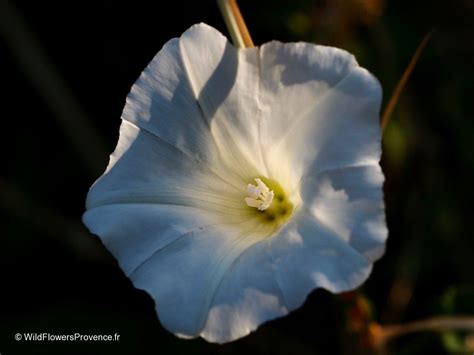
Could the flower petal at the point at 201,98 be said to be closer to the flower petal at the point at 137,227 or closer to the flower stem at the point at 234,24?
the flower stem at the point at 234,24

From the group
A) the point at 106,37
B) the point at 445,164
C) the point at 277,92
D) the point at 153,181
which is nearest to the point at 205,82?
the point at 277,92

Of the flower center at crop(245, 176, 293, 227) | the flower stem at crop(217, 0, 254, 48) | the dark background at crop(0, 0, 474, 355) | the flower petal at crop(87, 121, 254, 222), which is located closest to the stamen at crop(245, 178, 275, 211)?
the flower center at crop(245, 176, 293, 227)

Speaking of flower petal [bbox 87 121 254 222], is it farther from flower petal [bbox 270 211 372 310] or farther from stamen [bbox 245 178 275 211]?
flower petal [bbox 270 211 372 310]

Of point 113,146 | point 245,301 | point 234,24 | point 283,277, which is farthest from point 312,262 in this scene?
point 113,146

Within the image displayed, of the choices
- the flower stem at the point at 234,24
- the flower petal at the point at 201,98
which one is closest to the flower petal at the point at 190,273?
the flower petal at the point at 201,98

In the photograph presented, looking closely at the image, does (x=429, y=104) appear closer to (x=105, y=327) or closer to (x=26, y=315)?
(x=105, y=327)

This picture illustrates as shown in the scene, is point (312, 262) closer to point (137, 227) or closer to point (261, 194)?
point (261, 194)

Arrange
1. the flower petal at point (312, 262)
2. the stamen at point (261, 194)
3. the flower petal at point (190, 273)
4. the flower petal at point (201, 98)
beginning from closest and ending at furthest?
the flower petal at point (312, 262), the flower petal at point (190, 273), the flower petal at point (201, 98), the stamen at point (261, 194)
